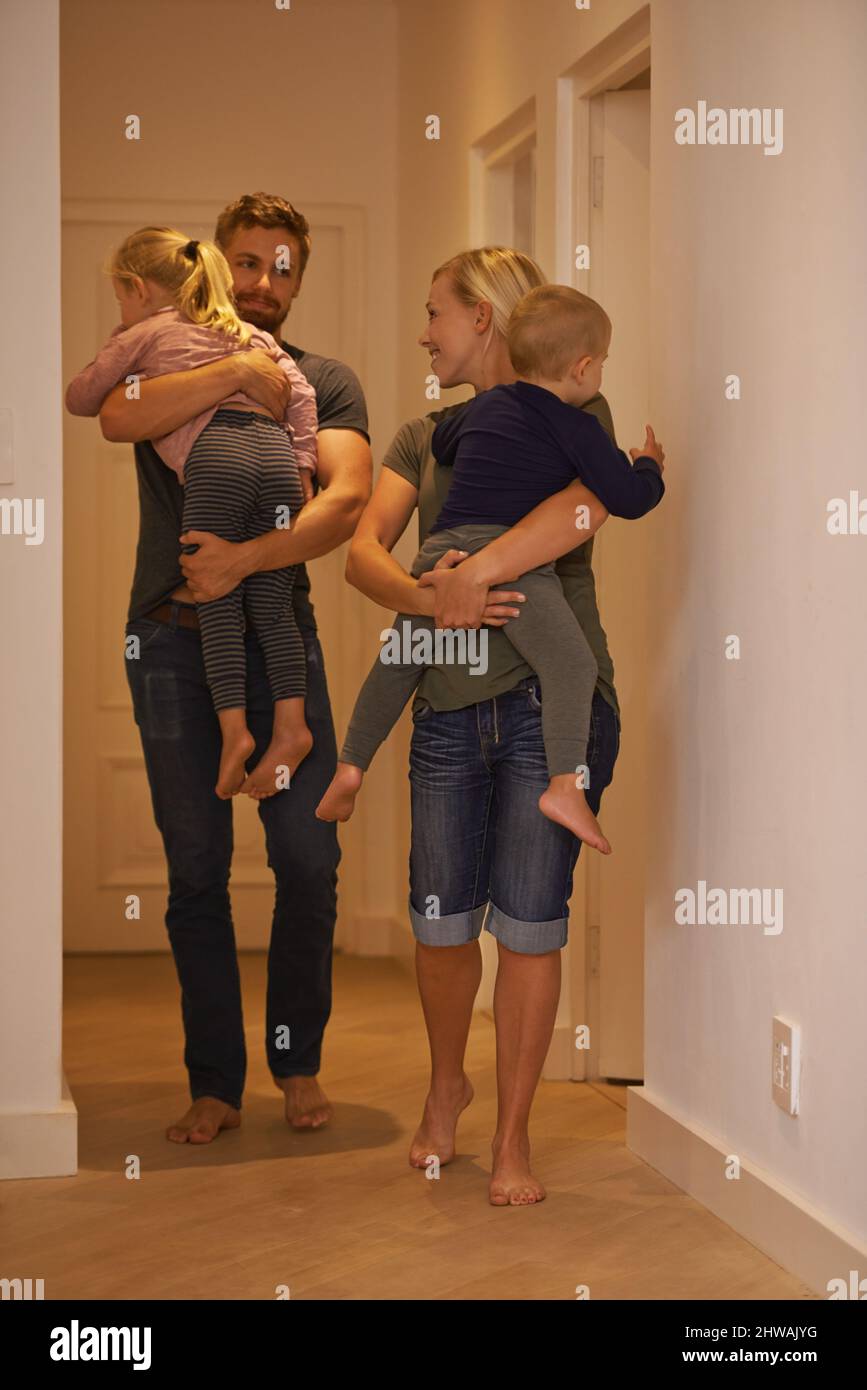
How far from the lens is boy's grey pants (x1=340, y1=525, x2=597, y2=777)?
245cm

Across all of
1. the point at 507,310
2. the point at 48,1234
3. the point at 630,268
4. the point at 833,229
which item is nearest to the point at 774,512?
the point at 833,229

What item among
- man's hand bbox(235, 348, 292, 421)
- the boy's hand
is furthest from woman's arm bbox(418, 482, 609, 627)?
man's hand bbox(235, 348, 292, 421)

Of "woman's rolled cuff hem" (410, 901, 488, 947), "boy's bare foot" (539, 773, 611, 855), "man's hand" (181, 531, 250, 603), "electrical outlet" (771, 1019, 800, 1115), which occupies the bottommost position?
"electrical outlet" (771, 1019, 800, 1115)

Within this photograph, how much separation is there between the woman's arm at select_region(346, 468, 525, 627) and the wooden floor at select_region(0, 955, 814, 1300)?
914 mm

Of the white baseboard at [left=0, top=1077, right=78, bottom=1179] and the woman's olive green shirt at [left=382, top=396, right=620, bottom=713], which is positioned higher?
the woman's olive green shirt at [left=382, top=396, right=620, bottom=713]

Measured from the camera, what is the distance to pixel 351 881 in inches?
192

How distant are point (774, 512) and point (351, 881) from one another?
273 centimetres

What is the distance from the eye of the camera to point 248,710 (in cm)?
289

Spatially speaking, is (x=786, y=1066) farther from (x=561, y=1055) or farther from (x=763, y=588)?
(x=561, y=1055)

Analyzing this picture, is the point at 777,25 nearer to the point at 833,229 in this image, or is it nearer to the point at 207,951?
the point at 833,229

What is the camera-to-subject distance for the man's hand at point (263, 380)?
110 inches

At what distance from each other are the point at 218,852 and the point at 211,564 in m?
0.52

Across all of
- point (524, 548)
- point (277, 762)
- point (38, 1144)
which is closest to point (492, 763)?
point (524, 548)

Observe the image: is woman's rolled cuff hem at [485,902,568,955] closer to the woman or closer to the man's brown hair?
the woman
